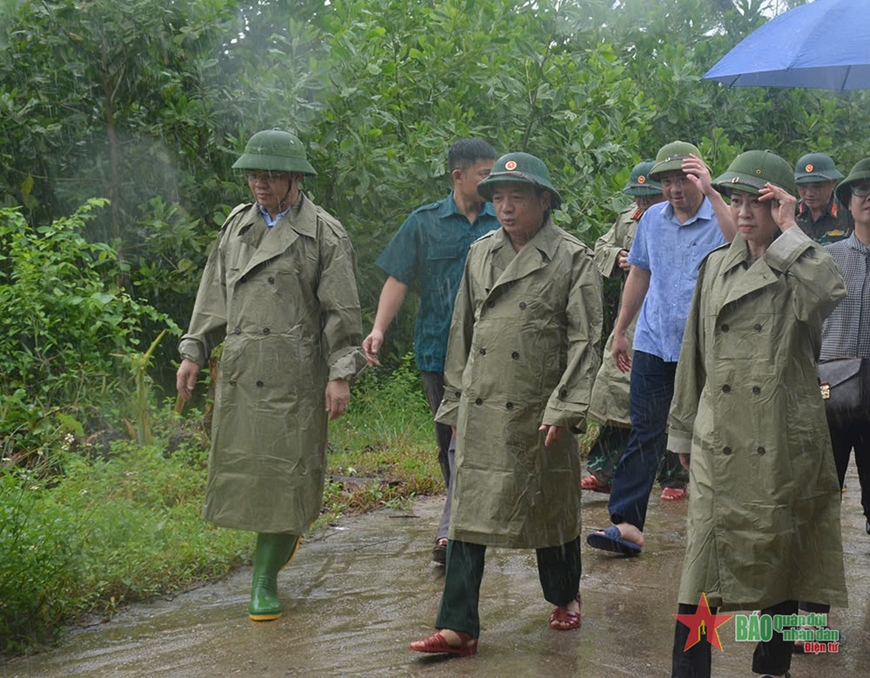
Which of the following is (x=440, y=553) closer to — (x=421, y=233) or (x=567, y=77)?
(x=421, y=233)

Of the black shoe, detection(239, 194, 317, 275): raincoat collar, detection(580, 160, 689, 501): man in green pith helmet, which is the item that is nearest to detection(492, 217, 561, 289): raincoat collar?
detection(239, 194, 317, 275): raincoat collar

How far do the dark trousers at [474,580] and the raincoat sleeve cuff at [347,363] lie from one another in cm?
91

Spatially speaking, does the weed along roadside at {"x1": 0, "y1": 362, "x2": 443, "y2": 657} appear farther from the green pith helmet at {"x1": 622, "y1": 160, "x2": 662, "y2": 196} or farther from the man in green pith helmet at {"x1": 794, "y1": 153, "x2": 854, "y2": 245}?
the man in green pith helmet at {"x1": 794, "y1": 153, "x2": 854, "y2": 245}

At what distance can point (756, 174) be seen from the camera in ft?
14.9

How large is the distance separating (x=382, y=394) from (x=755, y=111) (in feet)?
20.9

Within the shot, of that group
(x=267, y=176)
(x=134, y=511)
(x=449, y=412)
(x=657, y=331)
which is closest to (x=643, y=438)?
(x=657, y=331)

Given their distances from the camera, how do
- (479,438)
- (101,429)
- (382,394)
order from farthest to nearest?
1. (382,394)
2. (101,429)
3. (479,438)

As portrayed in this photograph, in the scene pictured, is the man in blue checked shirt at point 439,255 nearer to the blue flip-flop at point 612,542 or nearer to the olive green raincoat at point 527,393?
the blue flip-flop at point 612,542

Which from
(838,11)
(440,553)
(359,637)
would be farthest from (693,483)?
(838,11)

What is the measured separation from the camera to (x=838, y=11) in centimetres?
600

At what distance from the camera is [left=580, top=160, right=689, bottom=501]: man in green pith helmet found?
823 cm

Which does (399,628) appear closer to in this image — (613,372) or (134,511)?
(134,511)

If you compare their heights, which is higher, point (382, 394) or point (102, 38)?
point (102, 38)

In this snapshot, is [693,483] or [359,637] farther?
[359,637]
